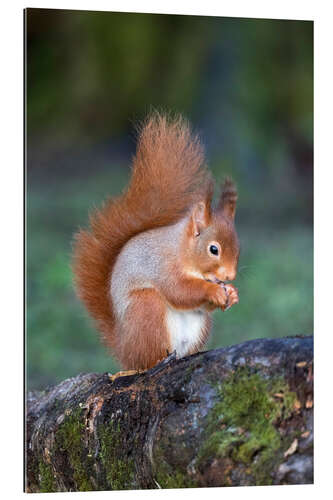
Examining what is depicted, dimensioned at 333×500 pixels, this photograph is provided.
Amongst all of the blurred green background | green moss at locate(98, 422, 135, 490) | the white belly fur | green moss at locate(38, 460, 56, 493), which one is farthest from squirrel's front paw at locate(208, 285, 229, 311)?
the blurred green background

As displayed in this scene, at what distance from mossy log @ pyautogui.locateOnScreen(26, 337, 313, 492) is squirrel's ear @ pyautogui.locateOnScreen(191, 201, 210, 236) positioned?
44cm

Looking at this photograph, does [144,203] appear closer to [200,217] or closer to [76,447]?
[200,217]

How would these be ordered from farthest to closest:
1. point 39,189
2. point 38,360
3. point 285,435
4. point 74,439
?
point 39,189
point 38,360
point 74,439
point 285,435

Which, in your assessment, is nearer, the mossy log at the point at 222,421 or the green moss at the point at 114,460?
the mossy log at the point at 222,421

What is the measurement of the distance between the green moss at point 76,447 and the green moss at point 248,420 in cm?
45

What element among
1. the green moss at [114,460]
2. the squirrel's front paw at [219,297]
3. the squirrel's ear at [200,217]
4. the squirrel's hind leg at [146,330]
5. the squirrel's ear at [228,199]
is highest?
the squirrel's ear at [228,199]

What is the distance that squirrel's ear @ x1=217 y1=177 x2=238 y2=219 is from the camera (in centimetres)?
294

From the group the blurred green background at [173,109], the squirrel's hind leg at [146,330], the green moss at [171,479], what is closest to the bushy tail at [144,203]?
the squirrel's hind leg at [146,330]

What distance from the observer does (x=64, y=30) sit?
376cm

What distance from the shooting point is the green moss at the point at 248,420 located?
251 centimetres

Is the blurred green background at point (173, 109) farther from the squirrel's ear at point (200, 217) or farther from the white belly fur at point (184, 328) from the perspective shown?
the white belly fur at point (184, 328)

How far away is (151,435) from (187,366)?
223mm
